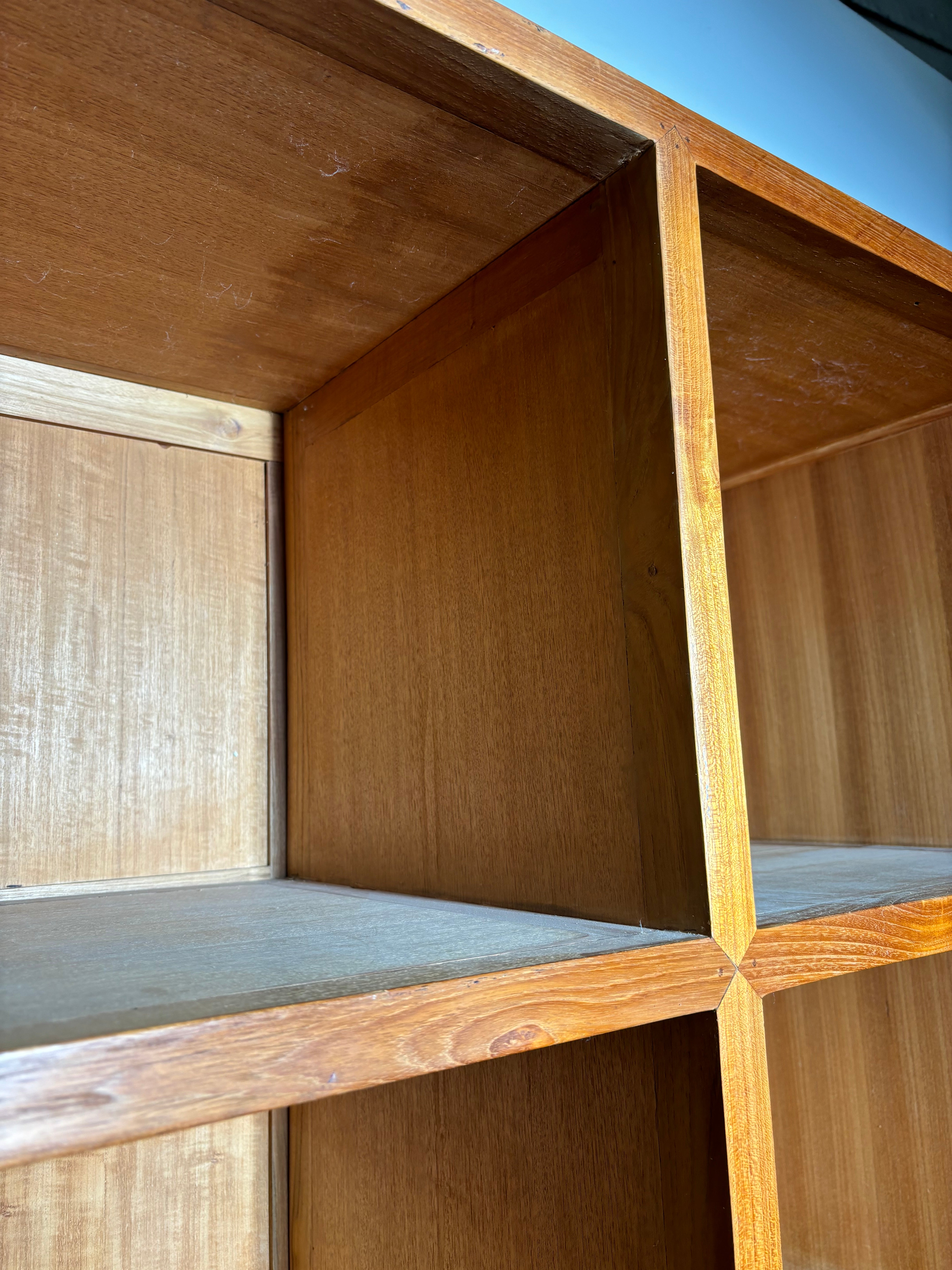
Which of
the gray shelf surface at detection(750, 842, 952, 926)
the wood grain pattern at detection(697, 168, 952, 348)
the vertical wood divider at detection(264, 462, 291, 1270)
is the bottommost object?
the gray shelf surface at detection(750, 842, 952, 926)

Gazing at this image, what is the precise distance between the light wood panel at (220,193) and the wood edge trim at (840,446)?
0.53 metres

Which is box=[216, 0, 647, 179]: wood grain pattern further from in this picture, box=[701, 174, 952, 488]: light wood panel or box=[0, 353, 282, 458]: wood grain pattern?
box=[0, 353, 282, 458]: wood grain pattern

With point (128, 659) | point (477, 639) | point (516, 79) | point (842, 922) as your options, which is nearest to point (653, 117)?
point (516, 79)

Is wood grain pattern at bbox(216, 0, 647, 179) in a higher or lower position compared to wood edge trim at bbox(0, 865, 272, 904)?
higher

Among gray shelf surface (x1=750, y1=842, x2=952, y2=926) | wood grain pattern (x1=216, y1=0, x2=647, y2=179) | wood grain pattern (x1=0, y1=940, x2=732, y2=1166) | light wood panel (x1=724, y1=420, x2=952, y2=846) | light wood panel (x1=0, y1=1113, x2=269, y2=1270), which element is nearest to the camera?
wood grain pattern (x1=0, y1=940, x2=732, y2=1166)

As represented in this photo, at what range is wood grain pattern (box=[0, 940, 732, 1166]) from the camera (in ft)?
1.00

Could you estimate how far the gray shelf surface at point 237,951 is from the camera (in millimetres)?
347

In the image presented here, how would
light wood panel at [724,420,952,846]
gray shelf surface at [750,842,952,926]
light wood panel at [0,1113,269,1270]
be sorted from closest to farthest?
gray shelf surface at [750,842,952,926] < light wood panel at [0,1113,269,1270] < light wood panel at [724,420,952,846]

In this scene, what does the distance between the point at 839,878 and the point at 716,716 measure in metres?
0.29

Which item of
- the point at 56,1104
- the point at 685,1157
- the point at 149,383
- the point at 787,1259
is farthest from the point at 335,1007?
the point at 787,1259

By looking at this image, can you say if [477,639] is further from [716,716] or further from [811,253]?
[811,253]

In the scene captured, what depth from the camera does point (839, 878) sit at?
708mm

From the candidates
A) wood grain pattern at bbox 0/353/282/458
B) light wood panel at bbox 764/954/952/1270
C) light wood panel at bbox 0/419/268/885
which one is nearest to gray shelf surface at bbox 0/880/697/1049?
light wood panel at bbox 0/419/268/885

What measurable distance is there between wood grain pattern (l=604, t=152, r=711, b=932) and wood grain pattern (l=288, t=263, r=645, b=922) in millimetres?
13
